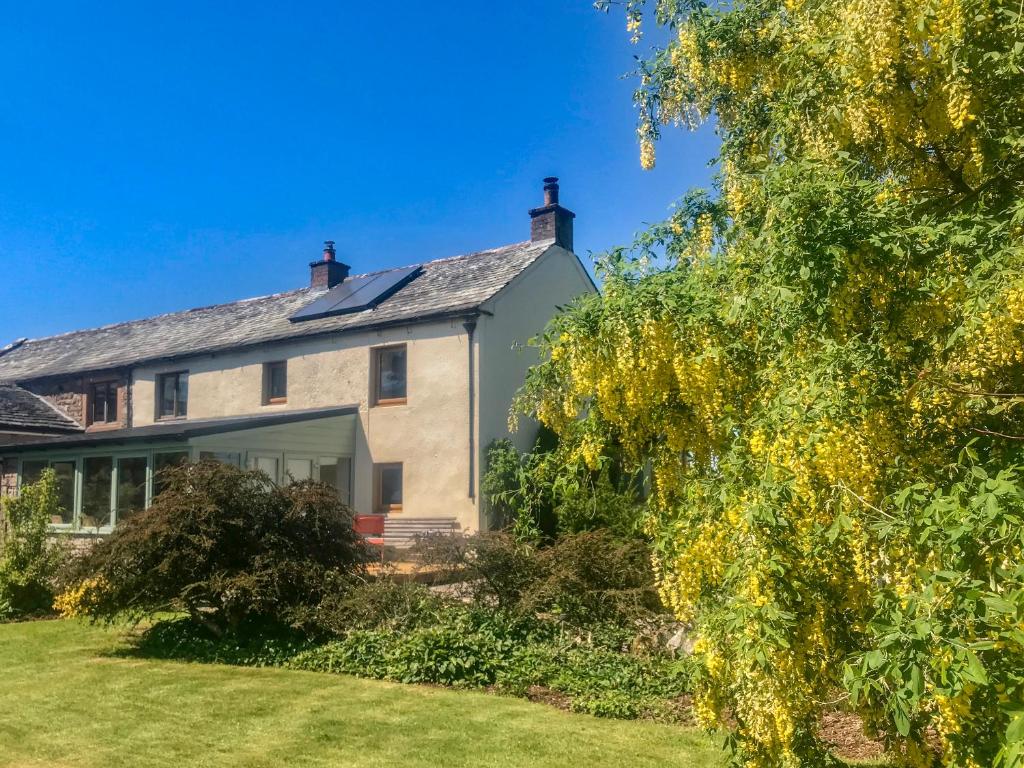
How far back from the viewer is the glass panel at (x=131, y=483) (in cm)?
1720

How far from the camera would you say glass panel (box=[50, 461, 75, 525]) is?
60.5ft

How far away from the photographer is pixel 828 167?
510 cm

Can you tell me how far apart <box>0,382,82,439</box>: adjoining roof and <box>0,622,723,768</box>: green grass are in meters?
16.3

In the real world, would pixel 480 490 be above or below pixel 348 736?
above

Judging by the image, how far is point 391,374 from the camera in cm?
1988

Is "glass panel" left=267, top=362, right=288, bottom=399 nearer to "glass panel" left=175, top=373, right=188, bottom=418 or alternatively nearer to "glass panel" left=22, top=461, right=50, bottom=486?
"glass panel" left=175, top=373, right=188, bottom=418

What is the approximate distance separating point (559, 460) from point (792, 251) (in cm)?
261

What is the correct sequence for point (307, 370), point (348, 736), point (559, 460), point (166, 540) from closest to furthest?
point (559, 460) < point (348, 736) < point (166, 540) < point (307, 370)

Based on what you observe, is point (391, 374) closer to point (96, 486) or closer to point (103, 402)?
point (96, 486)

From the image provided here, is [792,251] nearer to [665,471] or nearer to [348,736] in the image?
[665,471]

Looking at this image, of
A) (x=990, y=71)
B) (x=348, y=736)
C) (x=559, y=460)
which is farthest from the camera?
(x=348, y=736)

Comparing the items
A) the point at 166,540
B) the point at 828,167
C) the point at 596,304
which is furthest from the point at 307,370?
the point at 828,167

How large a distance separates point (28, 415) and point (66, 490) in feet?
23.7

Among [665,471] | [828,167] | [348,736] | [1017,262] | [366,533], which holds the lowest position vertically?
[348,736]
